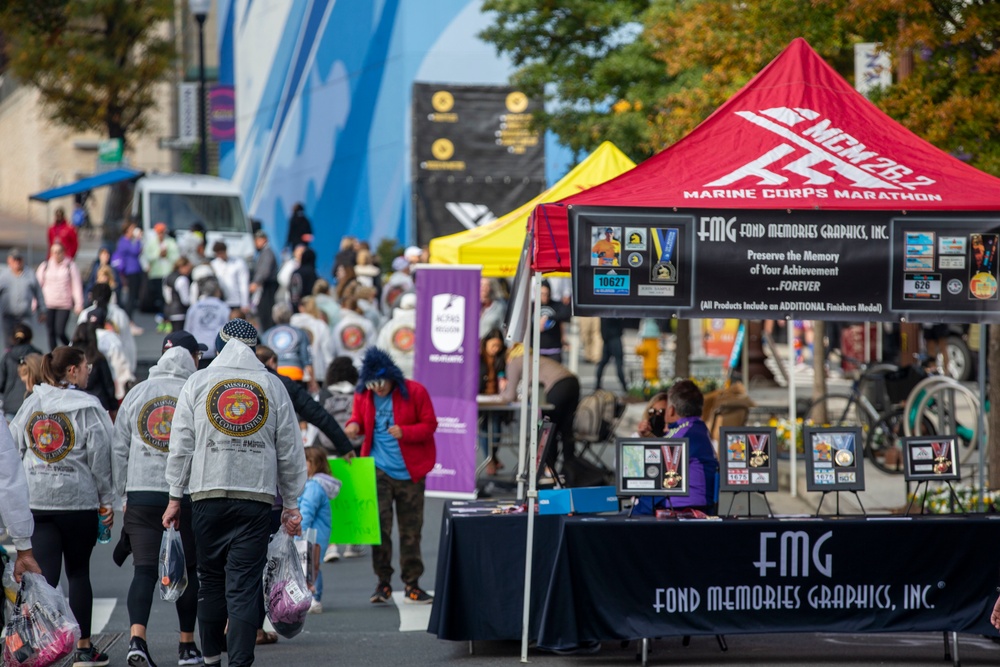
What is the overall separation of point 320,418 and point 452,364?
20.3ft

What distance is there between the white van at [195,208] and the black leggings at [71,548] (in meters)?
21.7

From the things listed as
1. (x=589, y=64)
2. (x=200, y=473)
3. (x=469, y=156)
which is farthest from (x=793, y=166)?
(x=469, y=156)

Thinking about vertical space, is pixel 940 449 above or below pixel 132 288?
below

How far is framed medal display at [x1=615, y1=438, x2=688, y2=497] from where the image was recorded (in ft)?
27.1

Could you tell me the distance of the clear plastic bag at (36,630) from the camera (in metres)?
6.99

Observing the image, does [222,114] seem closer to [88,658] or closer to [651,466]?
[88,658]

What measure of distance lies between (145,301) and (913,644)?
20.8 m

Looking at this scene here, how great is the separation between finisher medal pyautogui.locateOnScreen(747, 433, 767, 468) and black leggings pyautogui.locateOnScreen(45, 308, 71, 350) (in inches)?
575

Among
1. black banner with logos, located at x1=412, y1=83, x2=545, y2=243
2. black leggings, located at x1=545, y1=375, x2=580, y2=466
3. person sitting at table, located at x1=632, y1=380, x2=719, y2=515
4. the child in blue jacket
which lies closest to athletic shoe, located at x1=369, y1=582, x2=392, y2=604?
the child in blue jacket

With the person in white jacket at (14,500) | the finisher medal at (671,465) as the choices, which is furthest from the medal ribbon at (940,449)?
the person in white jacket at (14,500)

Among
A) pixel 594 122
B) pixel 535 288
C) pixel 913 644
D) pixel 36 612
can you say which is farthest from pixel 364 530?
pixel 594 122

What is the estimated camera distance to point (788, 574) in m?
8.09

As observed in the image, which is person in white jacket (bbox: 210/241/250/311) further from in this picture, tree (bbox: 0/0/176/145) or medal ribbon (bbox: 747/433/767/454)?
tree (bbox: 0/0/176/145)

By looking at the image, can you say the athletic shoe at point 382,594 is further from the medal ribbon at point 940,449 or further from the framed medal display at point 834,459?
the medal ribbon at point 940,449
